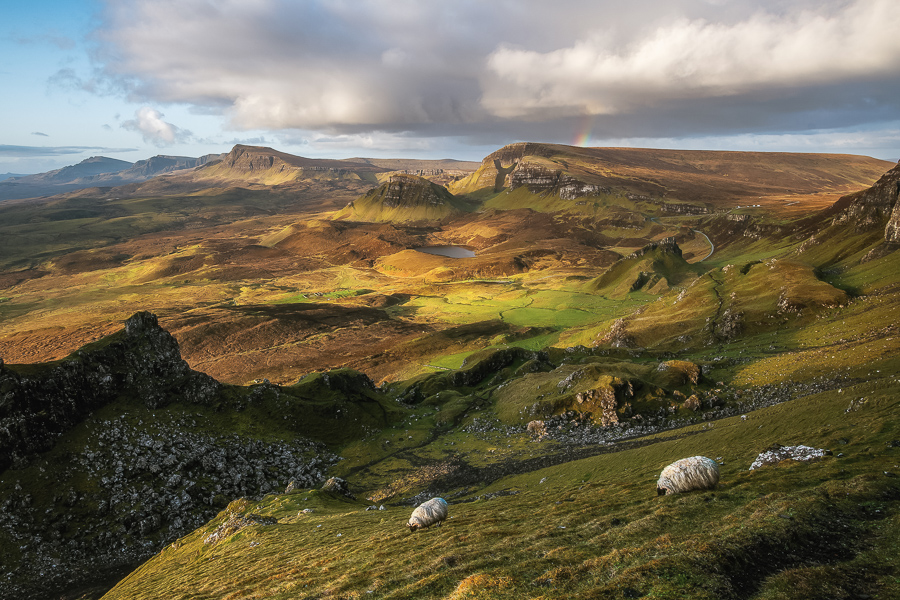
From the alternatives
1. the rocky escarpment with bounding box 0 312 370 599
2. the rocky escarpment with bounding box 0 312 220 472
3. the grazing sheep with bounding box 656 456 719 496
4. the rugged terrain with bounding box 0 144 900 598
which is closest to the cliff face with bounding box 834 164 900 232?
the rugged terrain with bounding box 0 144 900 598

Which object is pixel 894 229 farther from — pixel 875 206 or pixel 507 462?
pixel 507 462

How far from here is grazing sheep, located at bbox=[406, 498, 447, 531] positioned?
29703mm

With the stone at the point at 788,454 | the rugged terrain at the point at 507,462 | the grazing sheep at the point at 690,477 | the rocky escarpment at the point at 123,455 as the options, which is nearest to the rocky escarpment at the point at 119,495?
the rocky escarpment at the point at 123,455

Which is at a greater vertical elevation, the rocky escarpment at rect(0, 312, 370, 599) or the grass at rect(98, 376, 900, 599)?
the grass at rect(98, 376, 900, 599)

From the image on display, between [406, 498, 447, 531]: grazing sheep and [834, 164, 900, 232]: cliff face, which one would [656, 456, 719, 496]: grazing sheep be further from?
[834, 164, 900, 232]: cliff face

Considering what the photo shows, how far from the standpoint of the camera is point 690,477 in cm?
2500

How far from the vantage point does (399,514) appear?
40.1m

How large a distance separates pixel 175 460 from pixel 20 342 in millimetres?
172164

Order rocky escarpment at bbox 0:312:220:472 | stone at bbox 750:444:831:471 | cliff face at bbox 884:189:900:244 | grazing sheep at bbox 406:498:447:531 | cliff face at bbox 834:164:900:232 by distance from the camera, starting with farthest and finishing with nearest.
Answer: cliff face at bbox 834:164:900:232
cliff face at bbox 884:189:900:244
rocky escarpment at bbox 0:312:220:472
grazing sheep at bbox 406:498:447:531
stone at bbox 750:444:831:471

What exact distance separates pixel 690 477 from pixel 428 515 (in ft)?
54.5

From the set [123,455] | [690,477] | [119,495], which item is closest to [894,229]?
[690,477]

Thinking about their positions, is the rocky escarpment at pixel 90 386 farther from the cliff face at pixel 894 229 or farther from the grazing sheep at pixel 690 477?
the cliff face at pixel 894 229

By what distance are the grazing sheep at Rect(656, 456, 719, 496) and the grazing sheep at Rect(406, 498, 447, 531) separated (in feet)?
46.5

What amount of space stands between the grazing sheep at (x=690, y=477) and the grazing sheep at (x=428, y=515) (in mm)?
14159
